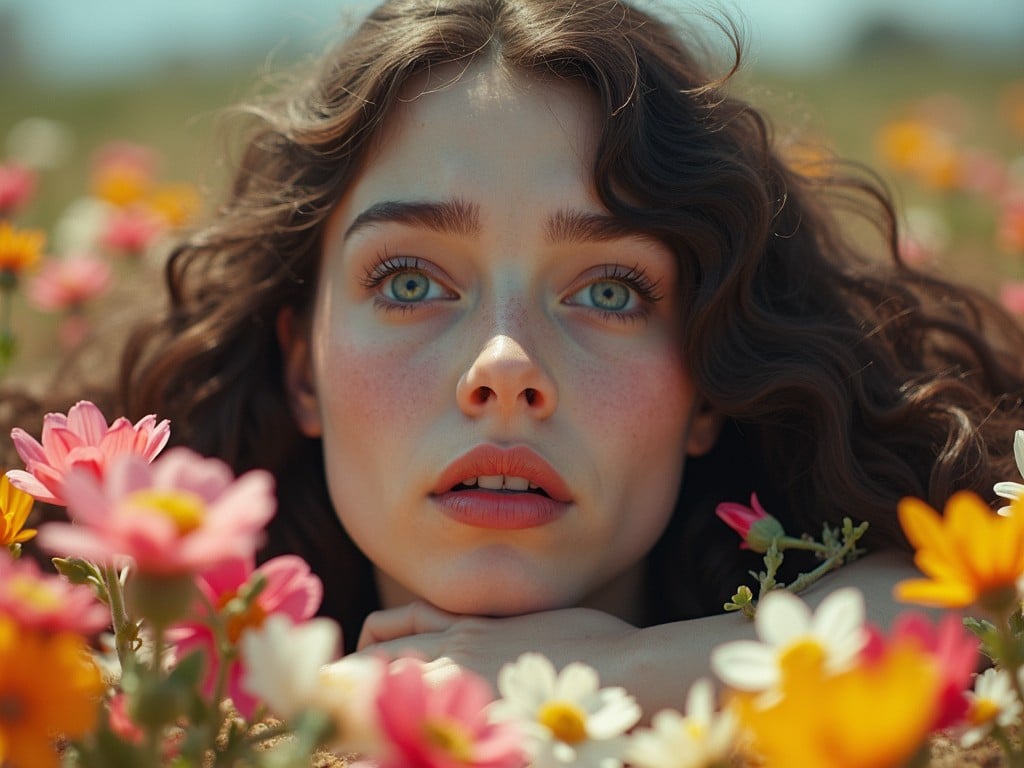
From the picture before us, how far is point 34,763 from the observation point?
1.03 meters

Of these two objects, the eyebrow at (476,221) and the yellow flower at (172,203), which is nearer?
the eyebrow at (476,221)

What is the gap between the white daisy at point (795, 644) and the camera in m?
1.11

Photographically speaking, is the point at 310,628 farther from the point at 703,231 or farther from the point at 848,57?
the point at 848,57

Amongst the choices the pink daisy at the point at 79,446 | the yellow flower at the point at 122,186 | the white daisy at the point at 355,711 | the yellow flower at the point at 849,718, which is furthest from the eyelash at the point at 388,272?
the yellow flower at the point at 122,186

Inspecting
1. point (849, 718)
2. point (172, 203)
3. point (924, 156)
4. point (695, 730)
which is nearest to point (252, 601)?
point (695, 730)

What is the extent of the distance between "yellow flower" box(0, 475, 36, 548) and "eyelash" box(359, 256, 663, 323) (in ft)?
2.83

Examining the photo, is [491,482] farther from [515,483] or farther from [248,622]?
[248,622]

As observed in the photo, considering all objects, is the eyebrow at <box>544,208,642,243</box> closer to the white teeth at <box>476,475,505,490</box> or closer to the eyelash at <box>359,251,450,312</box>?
the eyelash at <box>359,251,450,312</box>

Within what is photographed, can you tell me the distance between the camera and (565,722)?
4.04 ft

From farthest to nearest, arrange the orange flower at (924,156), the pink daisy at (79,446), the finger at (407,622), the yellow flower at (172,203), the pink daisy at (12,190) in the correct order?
1. the orange flower at (924,156)
2. the yellow flower at (172,203)
3. the pink daisy at (12,190)
4. the finger at (407,622)
5. the pink daisy at (79,446)

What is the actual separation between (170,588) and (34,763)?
0.55ft

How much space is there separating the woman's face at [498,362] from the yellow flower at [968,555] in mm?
A: 917

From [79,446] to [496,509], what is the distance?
75 centimetres

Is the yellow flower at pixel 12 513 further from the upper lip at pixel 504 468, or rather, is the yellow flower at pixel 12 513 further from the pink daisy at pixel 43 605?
the upper lip at pixel 504 468
